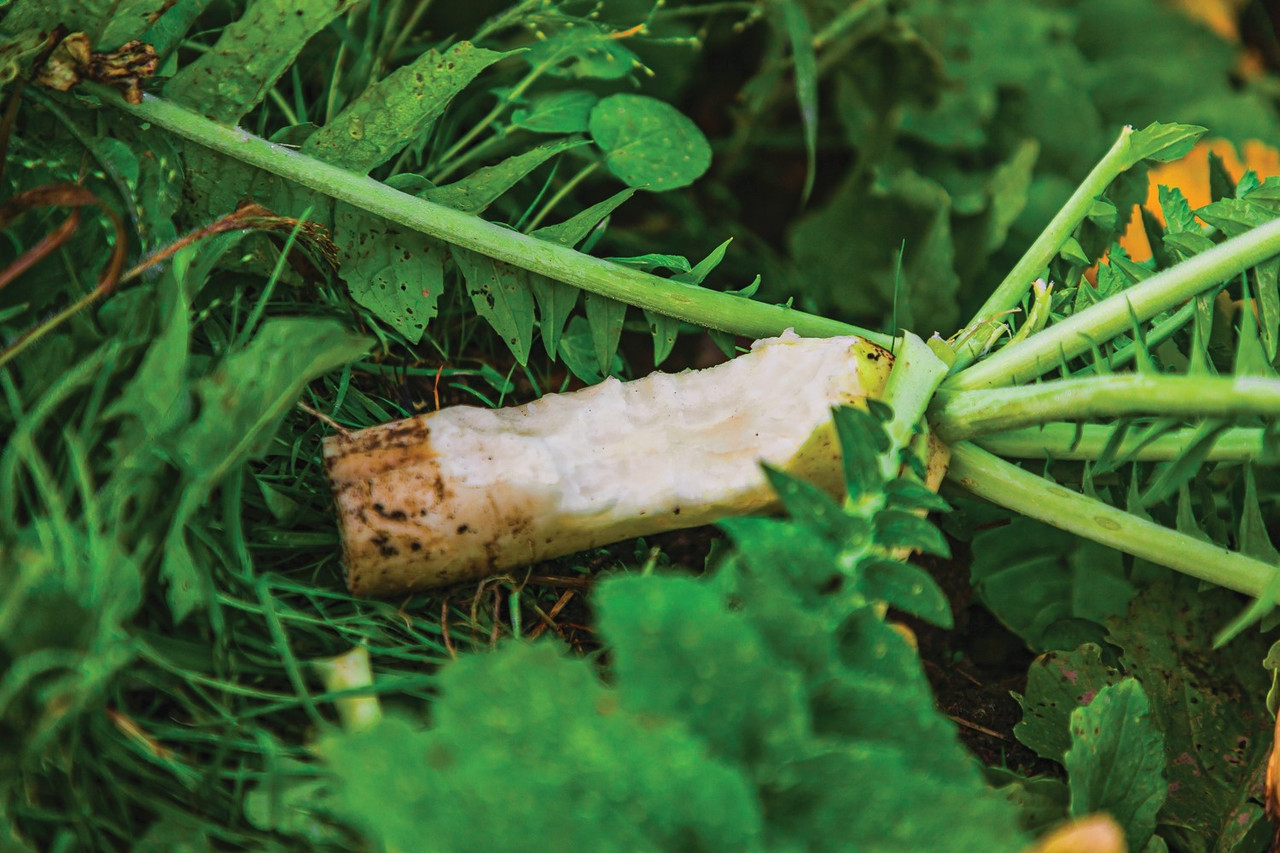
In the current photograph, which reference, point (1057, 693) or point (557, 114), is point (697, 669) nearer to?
point (1057, 693)

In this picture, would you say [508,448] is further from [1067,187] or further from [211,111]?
[1067,187]

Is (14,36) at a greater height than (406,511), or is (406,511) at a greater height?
(14,36)

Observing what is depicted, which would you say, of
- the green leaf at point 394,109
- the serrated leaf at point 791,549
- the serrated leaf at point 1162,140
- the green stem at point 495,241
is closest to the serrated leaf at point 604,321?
the green stem at point 495,241

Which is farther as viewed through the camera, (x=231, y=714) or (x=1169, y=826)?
(x=1169, y=826)

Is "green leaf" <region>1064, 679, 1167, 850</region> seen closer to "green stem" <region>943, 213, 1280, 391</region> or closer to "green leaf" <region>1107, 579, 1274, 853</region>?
"green leaf" <region>1107, 579, 1274, 853</region>

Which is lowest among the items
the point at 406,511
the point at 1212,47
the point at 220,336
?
the point at 406,511

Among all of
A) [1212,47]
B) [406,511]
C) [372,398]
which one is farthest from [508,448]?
[1212,47]

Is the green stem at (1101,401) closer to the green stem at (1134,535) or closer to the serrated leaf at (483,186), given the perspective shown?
the green stem at (1134,535)
